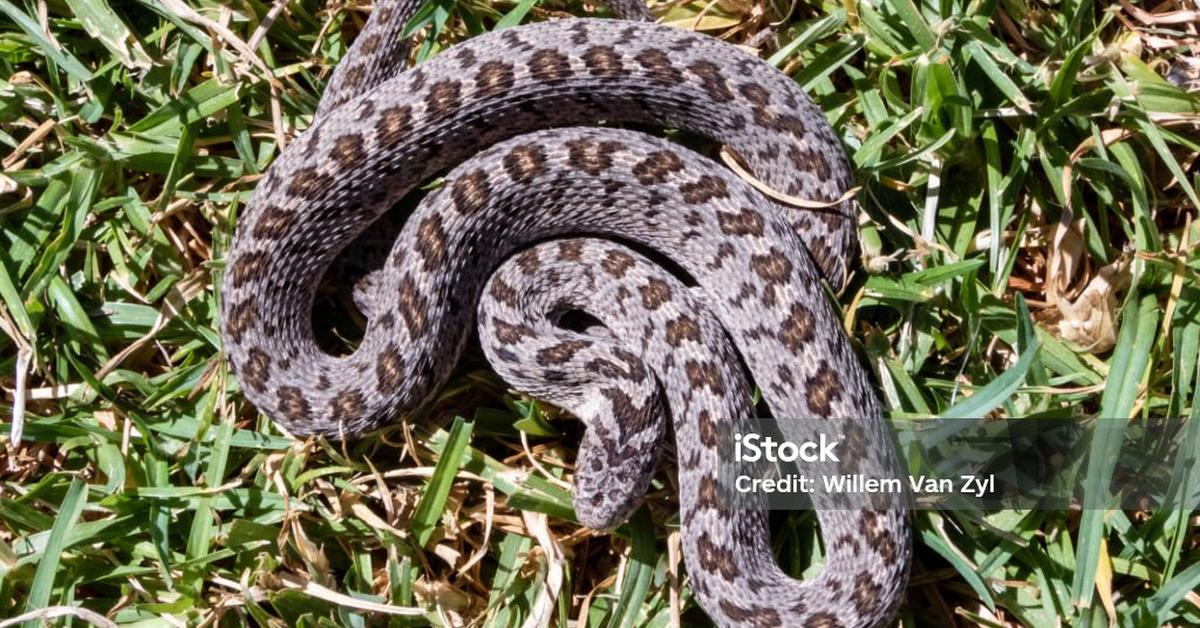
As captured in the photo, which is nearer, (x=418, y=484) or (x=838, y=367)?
(x=838, y=367)

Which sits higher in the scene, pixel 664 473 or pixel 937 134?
pixel 937 134

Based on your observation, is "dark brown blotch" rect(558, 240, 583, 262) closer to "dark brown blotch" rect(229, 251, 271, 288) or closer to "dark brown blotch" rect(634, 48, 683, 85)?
"dark brown blotch" rect(634, 48, 683, 85)

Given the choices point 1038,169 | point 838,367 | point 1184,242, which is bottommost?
point 838,367

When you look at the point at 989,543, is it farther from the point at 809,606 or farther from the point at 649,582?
the point at 649,582

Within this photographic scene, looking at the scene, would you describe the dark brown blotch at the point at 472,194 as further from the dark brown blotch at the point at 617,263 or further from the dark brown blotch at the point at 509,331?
the dark brown blotch at the point at 617,263

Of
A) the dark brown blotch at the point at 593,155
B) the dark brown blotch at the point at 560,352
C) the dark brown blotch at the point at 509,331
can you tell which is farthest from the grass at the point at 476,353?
the dark brown blotch at the point at 593,155

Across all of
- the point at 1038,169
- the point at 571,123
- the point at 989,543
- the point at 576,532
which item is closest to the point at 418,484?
the point at 576,532
